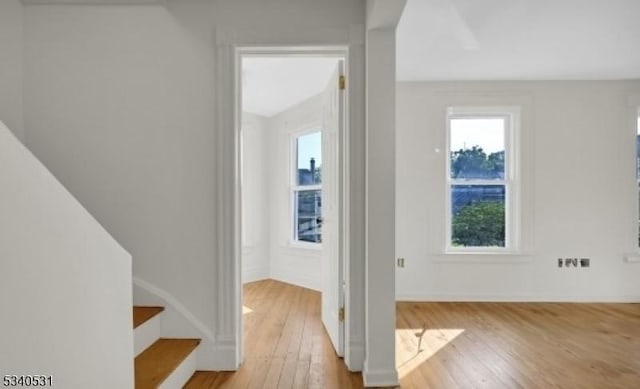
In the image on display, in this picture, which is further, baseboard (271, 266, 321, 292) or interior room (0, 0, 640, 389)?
baseboard (271, 266, 321, 292)

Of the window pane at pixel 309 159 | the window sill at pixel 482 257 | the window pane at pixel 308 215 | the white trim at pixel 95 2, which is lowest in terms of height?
the window sill at pixel 482 257

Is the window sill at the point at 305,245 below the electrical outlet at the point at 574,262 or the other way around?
the other way around

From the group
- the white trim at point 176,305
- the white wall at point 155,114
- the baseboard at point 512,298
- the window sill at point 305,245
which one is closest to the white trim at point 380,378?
the white wall at point 155,114

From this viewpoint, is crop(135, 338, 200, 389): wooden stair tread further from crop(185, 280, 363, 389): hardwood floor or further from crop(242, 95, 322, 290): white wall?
crop(242, 95, 322, 290): white wall

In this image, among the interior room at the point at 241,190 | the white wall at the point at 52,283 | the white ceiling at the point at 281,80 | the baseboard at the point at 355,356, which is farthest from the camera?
the white ceiling at the point at 281,80

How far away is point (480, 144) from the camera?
3.97 metres

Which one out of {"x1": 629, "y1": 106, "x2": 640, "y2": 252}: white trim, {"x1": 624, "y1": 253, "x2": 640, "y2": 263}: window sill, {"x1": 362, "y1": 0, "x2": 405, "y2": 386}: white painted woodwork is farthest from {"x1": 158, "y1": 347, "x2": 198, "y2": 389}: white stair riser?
{"x1": 629, "y1": 106, "x2": 640, "y2": 252}: white trim

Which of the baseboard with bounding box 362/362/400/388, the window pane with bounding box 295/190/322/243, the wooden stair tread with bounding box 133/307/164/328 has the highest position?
the window pane with bounding box 295/190/322/243

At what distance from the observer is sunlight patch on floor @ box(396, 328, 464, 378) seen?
7.86 feet

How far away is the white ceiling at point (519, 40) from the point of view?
2.39 meters

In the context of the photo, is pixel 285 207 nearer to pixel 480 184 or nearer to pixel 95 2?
pixel 480 184

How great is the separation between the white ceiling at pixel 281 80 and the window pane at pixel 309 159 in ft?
1.63

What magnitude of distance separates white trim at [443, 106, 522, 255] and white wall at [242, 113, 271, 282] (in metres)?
2.40

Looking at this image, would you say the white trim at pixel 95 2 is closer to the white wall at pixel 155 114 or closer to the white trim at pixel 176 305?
the white wall at pixel 155 114
